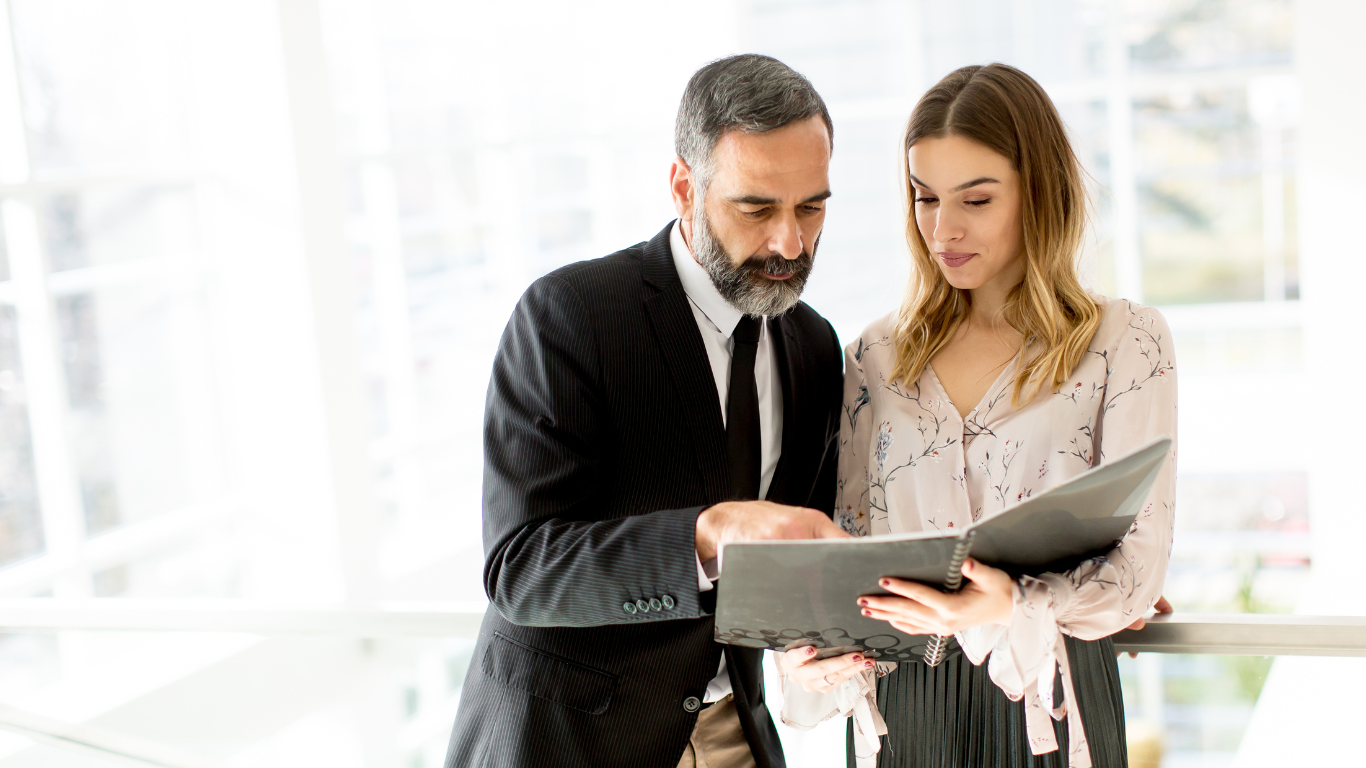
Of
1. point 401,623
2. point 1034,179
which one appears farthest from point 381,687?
point 1034,179

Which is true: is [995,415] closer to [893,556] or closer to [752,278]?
[752,278]

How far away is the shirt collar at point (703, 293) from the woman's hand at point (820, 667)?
484mm

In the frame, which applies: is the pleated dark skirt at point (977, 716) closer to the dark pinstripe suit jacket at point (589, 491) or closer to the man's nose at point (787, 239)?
the dark pinstripe suit jacket at point (589, 491)

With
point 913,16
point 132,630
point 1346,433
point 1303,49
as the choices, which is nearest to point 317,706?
point 132,630

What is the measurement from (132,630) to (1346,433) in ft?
16.8

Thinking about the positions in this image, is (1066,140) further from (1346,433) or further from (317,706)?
(1346,433)

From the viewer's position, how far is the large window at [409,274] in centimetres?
189

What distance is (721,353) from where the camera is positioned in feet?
5.08

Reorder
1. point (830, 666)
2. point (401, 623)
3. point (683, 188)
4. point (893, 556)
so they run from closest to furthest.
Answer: point (893, 556), point (830, 666), point (683, 188), point (401, 623)

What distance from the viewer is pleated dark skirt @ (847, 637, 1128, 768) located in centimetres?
138

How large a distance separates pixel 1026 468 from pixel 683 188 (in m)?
0.62

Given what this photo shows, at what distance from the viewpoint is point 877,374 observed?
158cm

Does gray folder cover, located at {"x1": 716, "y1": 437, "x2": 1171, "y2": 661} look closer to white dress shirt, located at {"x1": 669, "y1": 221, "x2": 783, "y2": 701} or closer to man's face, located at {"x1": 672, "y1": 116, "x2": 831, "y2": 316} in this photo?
white dress shirt, located at {"x1": 669, "y1": 221, "x2": 783, "y2": 701}

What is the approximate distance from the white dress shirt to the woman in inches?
4.3
